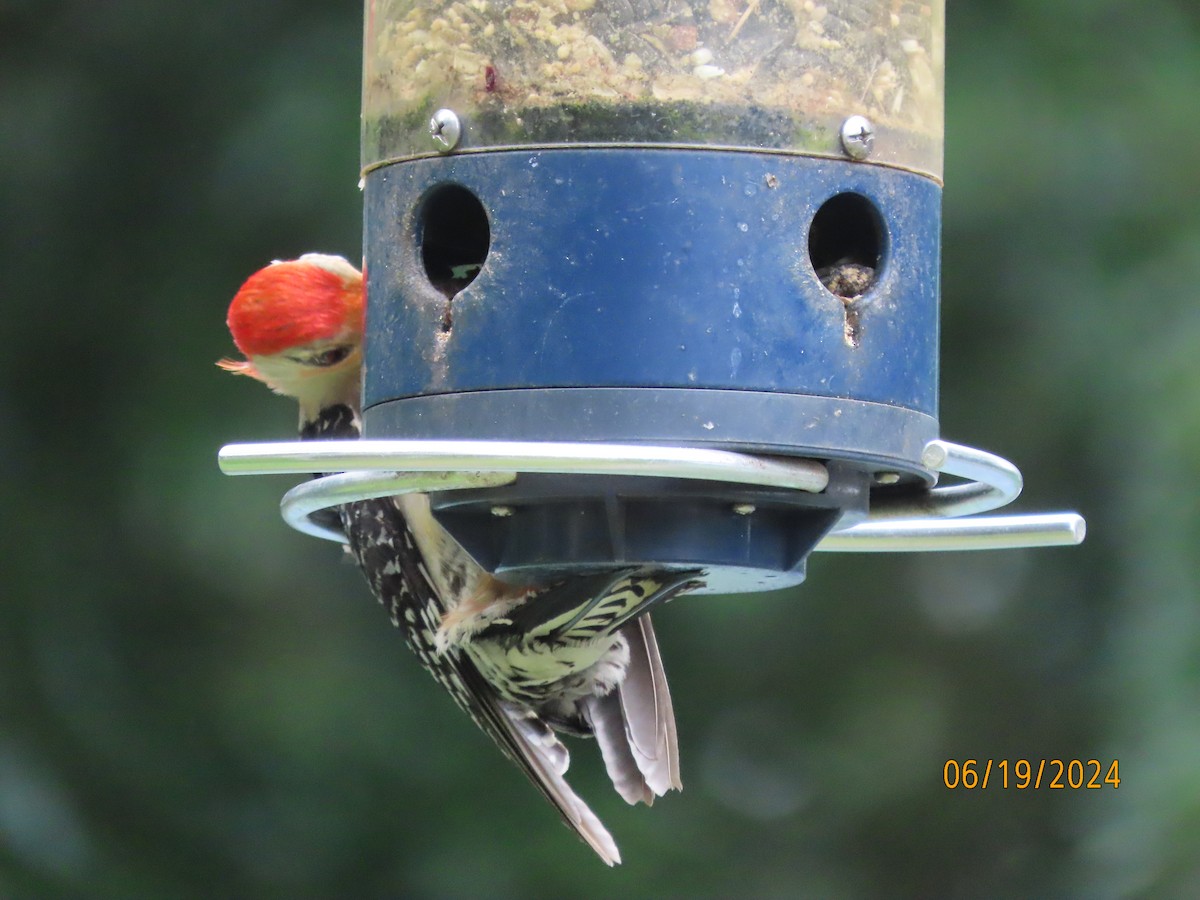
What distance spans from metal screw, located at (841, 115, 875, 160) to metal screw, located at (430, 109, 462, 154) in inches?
20.0

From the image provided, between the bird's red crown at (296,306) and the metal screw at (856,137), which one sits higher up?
the metal screw at (856,137)

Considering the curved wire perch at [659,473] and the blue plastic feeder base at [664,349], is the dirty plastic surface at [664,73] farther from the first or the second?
the curved wire perch at [659,473]

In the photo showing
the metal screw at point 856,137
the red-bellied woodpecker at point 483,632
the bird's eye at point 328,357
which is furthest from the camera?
the bird's eye at point 328,357

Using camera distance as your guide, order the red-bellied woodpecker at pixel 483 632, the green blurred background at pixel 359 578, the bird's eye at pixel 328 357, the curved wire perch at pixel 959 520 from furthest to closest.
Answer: the green blurred background at pixel 359 578, the bird's eye at pixel 328 357, the red-bellied woodpecker at pixel 483 632, the curved wire perch at pixel 959 520

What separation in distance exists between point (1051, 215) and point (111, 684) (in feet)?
10.1

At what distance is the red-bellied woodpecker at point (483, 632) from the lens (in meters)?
3.40

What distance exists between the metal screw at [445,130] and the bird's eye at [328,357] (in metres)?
0.95

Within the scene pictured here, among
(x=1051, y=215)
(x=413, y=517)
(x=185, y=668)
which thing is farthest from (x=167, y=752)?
(x=1051, y=215)

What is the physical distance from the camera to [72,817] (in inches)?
227

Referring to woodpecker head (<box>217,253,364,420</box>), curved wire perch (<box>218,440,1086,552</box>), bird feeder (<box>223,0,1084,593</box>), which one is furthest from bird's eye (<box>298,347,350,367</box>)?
bird feeder (<box>223,0,1084,593</box>)

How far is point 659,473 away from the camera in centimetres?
226

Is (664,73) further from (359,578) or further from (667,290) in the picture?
(359,578)

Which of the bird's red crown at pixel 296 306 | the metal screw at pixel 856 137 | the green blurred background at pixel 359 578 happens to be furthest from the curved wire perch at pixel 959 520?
the green blurred background at pixel 359 578

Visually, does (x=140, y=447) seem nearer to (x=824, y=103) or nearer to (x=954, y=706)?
(x=954, y=706)
